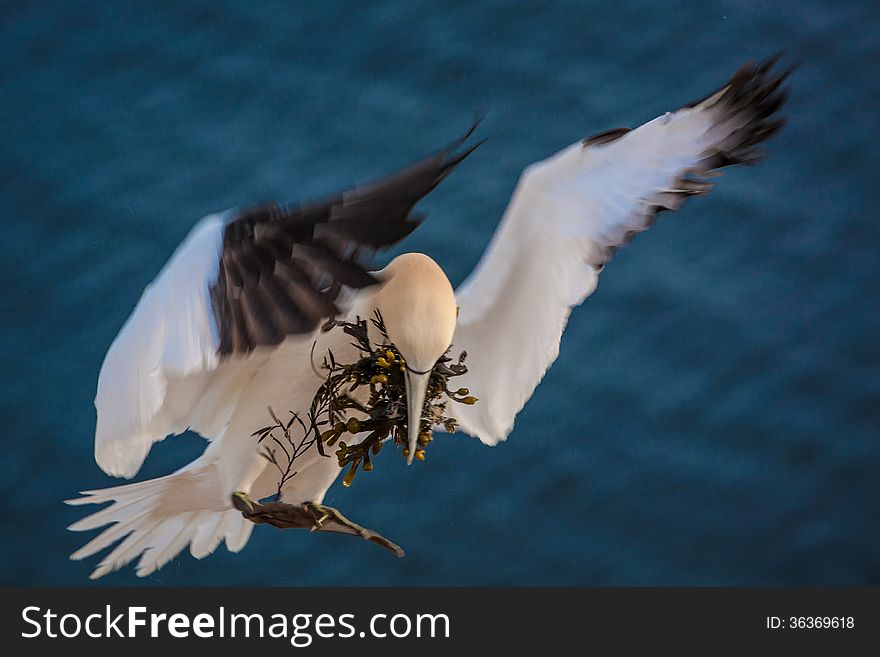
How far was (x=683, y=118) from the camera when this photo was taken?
1.19 meters

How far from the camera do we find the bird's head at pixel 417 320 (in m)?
1.07

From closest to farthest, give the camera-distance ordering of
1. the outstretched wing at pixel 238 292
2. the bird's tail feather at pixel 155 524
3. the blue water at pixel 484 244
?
the outstretched wing at pixel 238 292
the bird's tail feather at pixel 155 524
the blue water at pixel 484 244

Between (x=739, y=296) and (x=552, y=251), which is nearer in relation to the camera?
(x=552, y=251)

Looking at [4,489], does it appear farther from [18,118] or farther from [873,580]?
[873,580]

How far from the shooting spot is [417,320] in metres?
1.07

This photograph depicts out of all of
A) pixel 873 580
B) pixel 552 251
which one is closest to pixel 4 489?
pixel 552 251

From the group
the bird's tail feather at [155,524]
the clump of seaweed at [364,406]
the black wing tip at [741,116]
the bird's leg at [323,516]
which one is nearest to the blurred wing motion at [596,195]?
the black wing tip at [741,116]

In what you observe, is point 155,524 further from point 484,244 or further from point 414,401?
point 484,244

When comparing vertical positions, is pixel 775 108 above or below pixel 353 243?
above

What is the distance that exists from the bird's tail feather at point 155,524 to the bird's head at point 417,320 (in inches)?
11.7

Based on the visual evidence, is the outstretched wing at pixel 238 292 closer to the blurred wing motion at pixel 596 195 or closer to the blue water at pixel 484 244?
the blurred wing motion at pixel 596 195

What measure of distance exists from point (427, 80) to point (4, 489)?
81 cm

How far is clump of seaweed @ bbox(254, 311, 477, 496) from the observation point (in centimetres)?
111

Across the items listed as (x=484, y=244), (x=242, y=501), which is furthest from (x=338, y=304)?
(x=484, y=244)
